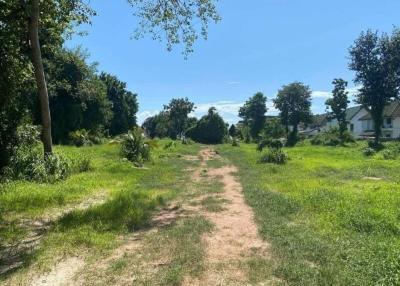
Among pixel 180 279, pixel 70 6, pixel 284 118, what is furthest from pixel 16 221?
pixel 284 118

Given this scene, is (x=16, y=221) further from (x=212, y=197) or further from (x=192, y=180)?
(x=192, y=180)

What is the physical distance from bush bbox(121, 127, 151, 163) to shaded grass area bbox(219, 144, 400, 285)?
36.9ft

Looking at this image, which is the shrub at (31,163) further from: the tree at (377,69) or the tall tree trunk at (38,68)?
the tree at (377,69)

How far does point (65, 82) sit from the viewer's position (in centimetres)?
4509

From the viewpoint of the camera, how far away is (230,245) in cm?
943

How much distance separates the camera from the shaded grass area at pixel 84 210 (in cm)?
941

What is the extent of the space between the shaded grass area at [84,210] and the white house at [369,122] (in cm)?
6465

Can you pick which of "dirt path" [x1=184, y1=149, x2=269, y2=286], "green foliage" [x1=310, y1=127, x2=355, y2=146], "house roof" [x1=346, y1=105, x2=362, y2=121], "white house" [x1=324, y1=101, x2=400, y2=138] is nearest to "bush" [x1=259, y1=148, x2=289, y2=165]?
"dirt path" [x1=184, y1=149, x2=269, y2=286]

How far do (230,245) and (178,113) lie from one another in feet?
329

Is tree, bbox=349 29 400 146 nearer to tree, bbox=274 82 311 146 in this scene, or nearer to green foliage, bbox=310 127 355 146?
green foliage, bbox=310 127 355 146

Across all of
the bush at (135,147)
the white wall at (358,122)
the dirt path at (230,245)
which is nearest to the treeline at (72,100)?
the bush at (135,147)

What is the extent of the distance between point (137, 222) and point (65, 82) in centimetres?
3590

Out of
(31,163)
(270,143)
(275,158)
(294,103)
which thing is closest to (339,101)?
(294,103)

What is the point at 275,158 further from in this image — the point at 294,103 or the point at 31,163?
the point at 294,103
